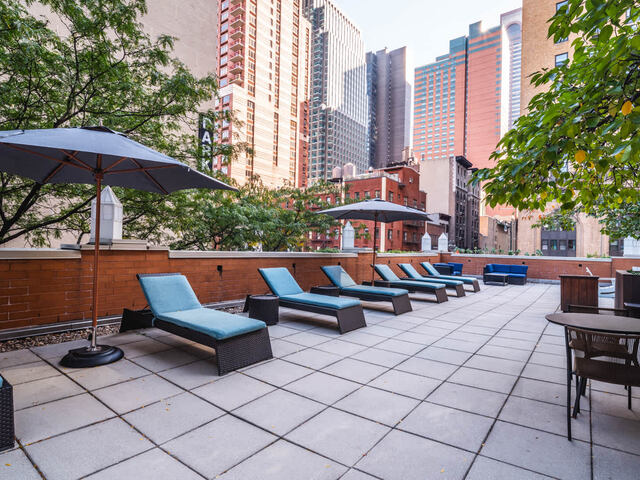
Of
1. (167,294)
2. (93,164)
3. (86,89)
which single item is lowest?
(167,294)

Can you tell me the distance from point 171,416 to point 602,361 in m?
3.71

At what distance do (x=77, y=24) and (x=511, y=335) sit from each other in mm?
9553

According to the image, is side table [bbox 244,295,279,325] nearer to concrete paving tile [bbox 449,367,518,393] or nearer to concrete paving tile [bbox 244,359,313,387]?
concrete paving tile [bbox 244,359,313,387]

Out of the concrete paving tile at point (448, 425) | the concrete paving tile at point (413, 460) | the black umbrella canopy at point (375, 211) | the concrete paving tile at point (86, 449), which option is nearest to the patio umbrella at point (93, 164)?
the concrete paving tile at point (86, 449)

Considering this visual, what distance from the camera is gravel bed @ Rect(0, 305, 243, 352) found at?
445 cm

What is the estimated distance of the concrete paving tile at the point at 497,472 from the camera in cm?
213

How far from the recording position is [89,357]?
3.91 m

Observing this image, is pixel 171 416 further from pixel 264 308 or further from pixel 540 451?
pixel 264 308

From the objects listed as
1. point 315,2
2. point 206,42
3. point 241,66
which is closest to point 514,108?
point 315,2

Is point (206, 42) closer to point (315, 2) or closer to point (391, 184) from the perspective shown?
point (391, 184)

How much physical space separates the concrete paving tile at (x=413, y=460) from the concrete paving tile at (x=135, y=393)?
6.67 ft

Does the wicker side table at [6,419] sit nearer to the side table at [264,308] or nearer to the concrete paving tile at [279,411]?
the concrete paving tile at [279,411]

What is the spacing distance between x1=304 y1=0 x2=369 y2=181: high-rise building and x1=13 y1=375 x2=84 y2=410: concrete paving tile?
121941 millimetres

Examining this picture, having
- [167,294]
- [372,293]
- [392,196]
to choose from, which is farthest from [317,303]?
[392,196]
